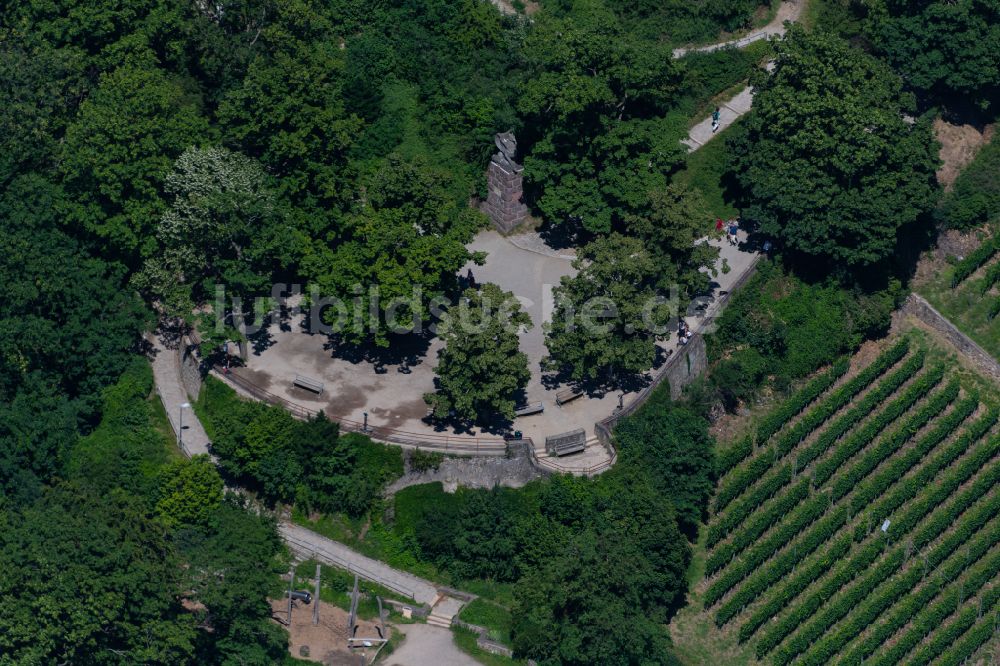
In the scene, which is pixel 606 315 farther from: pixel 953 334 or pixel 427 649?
pixel 953 334

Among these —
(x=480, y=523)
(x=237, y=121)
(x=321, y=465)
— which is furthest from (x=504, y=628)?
(x=237, y=121)

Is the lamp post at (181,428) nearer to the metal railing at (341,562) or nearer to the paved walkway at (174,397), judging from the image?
the paved walkway at (174,397)

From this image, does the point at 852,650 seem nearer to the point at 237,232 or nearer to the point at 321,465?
the point at 321,465

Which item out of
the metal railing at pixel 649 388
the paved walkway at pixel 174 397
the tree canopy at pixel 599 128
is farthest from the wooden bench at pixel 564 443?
the paved walkway at pixel 174 397

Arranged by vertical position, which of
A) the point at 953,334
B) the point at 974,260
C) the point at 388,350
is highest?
the point at 974,260

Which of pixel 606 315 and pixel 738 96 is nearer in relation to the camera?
pixel 606 315

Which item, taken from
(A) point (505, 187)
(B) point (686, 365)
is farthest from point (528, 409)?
(A) point (505, 187)
